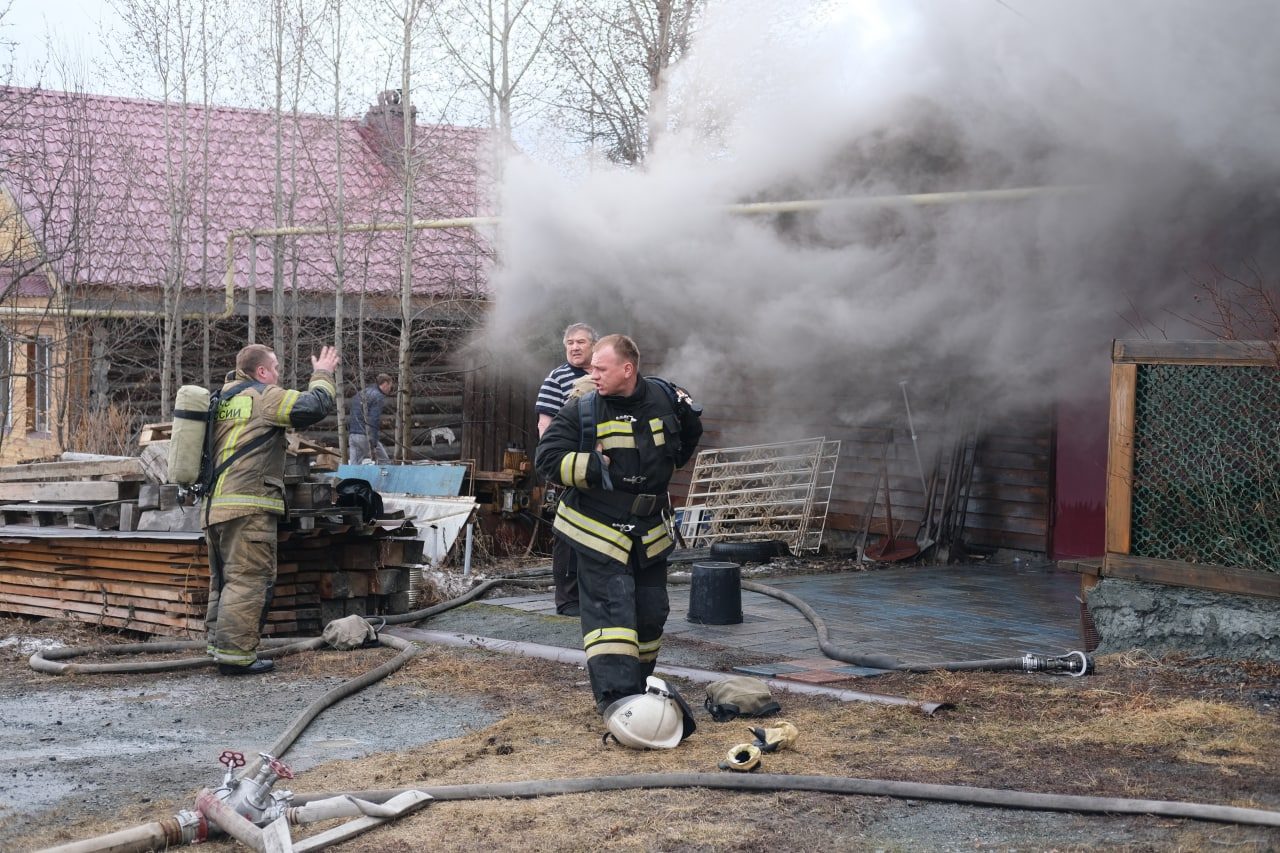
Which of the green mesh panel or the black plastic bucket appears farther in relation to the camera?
the black plastic bucket

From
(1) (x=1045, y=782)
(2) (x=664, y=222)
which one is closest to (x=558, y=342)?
(2) (x=664, y=222)

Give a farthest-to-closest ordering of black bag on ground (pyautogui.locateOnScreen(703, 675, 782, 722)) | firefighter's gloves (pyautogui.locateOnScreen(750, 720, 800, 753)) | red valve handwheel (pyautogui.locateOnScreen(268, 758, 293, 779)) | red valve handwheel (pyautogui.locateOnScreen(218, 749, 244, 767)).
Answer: black bag on ground (pyautogui.locateOnScreen(703, 675, 782, 722)), firefighter's gloves (pyautogui.locateOnScreen(750, 720, 800, 753)), red valve handwheel (pyautogui.locateOnScreen(218, 749, 244, 767)), red valve handwheel (pyautogui.locateOnScreen(268, 758, 293, 779))

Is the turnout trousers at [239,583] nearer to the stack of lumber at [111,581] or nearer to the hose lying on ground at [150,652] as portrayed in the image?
the hose lying on ground at [150,652]

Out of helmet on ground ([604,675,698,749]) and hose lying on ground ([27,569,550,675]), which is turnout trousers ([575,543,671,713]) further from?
hose lying on ground ([27,569,550,675])

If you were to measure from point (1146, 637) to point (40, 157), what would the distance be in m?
13.3

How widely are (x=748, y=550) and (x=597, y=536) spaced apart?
6.38 metres

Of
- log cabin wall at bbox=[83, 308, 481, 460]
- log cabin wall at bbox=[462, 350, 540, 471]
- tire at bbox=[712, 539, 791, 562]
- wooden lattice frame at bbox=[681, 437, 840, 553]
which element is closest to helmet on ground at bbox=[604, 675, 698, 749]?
tire at bbox=[712, 539, 791, 562]

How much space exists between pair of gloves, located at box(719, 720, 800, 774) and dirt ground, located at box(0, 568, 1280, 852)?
6cm

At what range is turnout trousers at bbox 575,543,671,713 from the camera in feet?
18.0

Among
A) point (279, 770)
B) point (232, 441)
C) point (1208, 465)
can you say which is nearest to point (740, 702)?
point (279, 770)

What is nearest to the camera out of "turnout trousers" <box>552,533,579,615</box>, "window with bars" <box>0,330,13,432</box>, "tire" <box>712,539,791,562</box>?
"turnout trousers" <box>552,533,579,615</box>

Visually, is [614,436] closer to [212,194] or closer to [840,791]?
[840,791]

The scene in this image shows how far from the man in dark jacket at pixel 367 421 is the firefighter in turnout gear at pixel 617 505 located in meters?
10.3

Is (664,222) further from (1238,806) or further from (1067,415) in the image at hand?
(1238,806)
